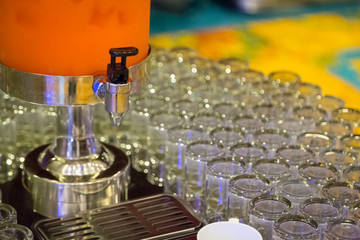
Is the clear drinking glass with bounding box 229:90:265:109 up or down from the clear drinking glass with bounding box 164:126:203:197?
up

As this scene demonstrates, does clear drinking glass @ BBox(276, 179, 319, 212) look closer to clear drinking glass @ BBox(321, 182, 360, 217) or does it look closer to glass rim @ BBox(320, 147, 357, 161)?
clear drinking glass @ BBox(321, 182, 360, 217)

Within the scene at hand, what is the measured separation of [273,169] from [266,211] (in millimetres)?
195

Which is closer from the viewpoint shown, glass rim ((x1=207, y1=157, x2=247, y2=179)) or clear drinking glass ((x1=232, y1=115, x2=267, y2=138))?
glass rim ((x1=207, y1=157, x2=247, y2=179))

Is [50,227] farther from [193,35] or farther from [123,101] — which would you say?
[193,35]

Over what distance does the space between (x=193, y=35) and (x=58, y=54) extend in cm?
227

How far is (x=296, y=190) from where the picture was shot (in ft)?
5.22

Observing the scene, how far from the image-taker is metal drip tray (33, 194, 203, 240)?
1.57 meters

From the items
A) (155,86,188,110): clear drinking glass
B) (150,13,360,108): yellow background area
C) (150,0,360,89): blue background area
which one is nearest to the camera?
(155,86,188,110): clear drinking glass

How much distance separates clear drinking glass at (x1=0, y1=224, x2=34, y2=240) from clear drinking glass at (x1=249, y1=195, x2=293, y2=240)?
18.5 inches

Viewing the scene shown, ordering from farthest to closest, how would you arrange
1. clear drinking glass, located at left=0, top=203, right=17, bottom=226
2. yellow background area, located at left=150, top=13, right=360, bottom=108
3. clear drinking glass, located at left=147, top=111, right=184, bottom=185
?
yellow background area, located at left=150, top=13, right=360, bottom=108 < clear drinking glass, located at left=147, top=111, right=184, bottom=185 < clear drinking glass, located at left=0, top=203, right=17, bottom=226

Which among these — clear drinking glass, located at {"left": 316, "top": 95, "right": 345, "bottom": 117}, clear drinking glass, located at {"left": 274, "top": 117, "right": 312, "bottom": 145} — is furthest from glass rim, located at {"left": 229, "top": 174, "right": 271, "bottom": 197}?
clear drinking glass, located at {"left": 316, "top": 95, "right": 345, "bottom": 117}

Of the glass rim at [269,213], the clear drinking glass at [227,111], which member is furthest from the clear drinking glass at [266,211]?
the clear drinking glass at [227,111]

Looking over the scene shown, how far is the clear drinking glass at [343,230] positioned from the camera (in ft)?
4.62

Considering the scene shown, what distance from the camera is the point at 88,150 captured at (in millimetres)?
1773
